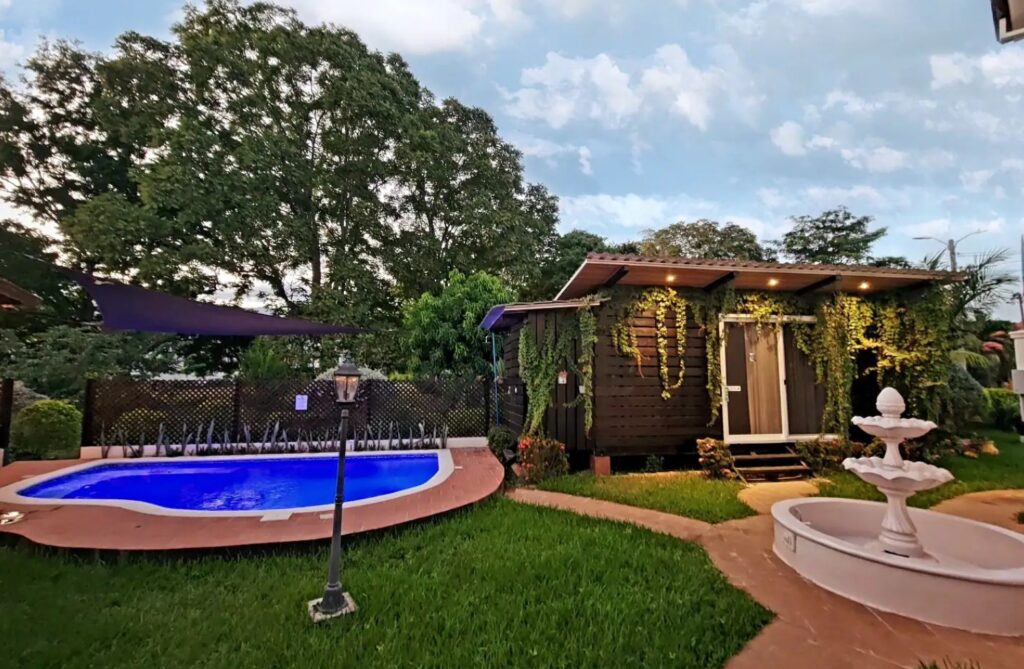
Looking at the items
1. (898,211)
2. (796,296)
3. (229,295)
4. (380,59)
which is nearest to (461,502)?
(796,296)

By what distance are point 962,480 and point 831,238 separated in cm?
1687

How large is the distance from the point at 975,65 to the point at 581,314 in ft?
27.5

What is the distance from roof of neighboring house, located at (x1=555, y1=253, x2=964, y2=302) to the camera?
20.8 ft

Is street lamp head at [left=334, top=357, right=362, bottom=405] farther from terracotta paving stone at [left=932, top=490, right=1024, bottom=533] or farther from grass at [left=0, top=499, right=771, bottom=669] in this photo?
terracotta paving stone at [left=932, top=490, right=1024, bottom=533]

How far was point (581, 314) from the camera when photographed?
699 cm

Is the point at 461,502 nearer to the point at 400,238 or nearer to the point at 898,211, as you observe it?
the point at 400,238

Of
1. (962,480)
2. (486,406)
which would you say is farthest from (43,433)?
(962,480)

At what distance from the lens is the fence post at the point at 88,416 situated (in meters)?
7.98

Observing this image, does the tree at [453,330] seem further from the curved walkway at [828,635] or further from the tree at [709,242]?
the tree at [709,242]

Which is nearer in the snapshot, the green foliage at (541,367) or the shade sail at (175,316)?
the shade sail at (175,316)

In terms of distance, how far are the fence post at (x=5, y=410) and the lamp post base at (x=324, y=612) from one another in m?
7.25

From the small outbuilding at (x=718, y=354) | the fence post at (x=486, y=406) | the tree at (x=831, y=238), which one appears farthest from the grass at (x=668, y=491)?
the tree at (x=831, y=238)

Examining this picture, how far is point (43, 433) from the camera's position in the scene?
300 inches

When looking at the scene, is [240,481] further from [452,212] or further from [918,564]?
[452,212]
